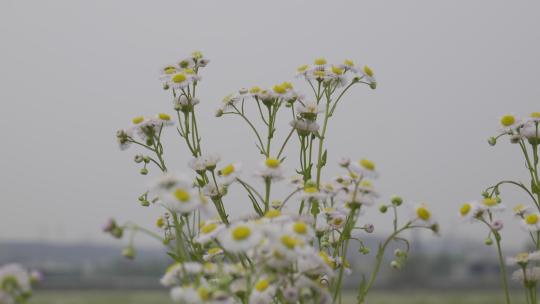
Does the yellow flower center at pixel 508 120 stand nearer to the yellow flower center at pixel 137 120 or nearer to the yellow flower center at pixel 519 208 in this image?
the yellow flower center at pixel 519 208

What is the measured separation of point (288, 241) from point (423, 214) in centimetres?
35

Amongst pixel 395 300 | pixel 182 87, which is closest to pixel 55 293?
pixel 395 300

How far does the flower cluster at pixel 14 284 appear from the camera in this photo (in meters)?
0.93

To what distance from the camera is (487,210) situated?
1333mm

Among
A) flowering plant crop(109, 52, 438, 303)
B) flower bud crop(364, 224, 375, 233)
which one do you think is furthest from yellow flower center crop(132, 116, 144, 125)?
flower bud crop(364, 224, 375, 233)

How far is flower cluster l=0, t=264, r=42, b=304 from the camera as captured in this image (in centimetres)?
93

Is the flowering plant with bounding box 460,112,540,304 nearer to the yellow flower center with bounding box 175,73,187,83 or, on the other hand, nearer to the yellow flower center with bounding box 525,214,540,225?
the yellow flower center with bounding box 525,214,540,225

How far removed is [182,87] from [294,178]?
0.41 metres

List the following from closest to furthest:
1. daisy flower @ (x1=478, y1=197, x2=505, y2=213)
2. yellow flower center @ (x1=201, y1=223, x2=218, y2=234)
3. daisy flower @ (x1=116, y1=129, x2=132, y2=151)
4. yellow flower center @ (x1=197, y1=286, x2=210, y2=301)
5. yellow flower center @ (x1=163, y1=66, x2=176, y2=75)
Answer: yellow flower center @ (x1=197, y1=286, x2=210, y2=301)
yellow flower center @ (x1=201, y1=223, x2=218, y2=234)
daisy flower @ (x1=478, y1=197, x2=505, y2=213)
daisy flower @ (x1=116, y1=129, x2=132, y2=151)
yellow flower center @ (x1=163, y1=66, x2=176, y2=75)

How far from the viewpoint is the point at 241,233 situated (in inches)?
36.8

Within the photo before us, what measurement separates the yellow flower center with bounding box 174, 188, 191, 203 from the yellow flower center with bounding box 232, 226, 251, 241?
0.09 meters

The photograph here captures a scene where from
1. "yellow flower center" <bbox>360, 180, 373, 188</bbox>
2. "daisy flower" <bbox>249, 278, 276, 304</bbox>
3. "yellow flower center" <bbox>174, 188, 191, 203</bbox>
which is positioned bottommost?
"daisy flower" <bbox>249, 278, 276, 304</bbox>

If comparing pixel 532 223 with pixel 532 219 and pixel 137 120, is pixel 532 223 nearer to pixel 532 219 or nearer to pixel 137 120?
pixel 532 219

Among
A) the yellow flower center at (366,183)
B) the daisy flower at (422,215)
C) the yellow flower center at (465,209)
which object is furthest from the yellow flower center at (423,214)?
the yellow flower center at (465,209)
